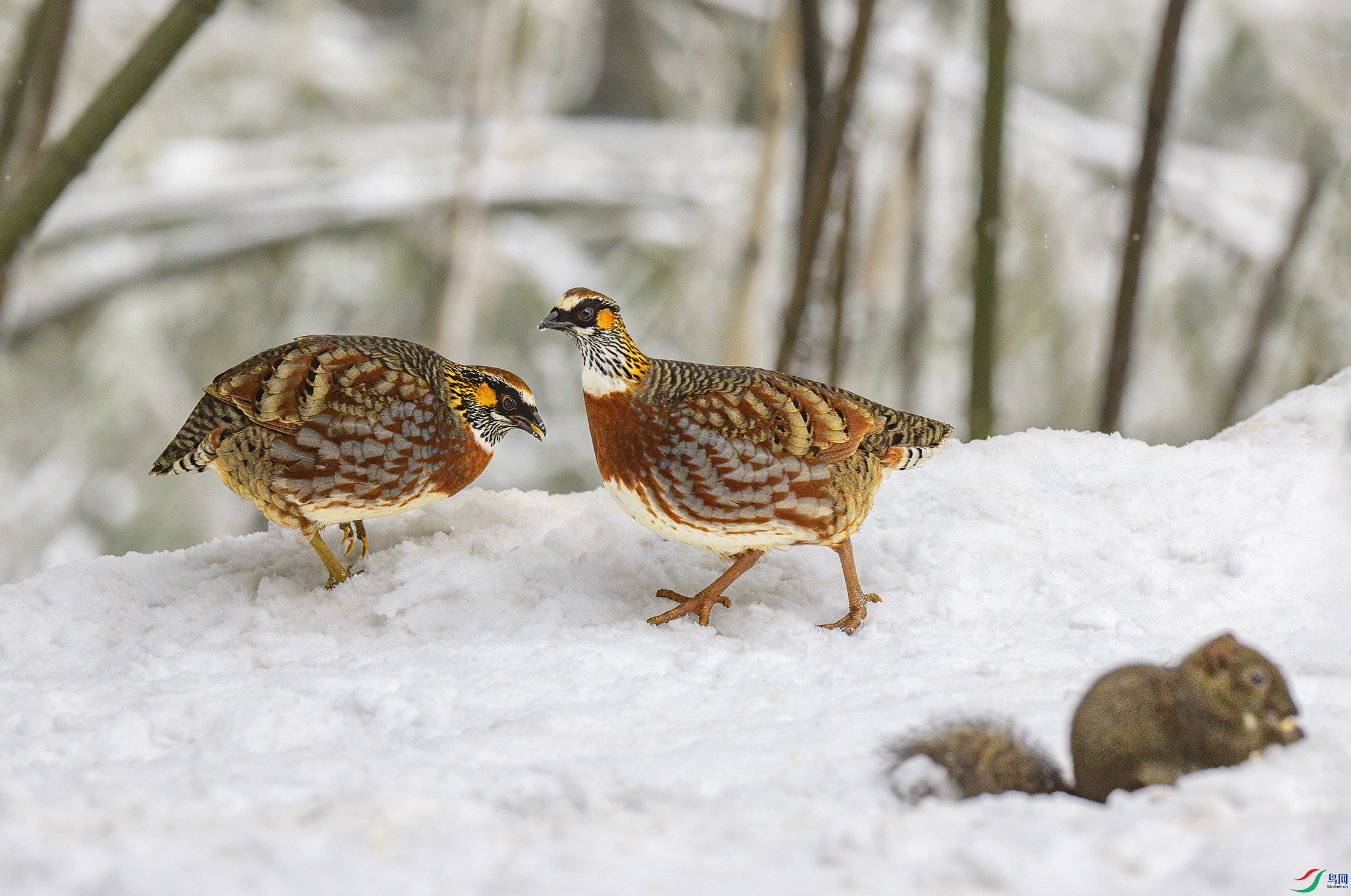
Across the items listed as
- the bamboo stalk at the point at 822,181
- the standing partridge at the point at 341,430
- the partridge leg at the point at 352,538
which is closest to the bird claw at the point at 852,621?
the standing partridge at the point at 341,430

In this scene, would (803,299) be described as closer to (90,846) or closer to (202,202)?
(90,846)

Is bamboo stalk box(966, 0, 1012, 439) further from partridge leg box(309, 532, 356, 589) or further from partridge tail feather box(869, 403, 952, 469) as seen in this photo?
partridge leg box(309, 532, 356, 589)

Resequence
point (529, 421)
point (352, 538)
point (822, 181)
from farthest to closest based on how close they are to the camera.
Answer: point (822, 181), point (352, 538), point (529, 421)

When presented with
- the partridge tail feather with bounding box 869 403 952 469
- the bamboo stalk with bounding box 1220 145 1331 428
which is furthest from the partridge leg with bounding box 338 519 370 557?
the bamboo stalk with bounding box 1220 145 1331 428

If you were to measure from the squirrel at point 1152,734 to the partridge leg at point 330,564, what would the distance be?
74.6 inches

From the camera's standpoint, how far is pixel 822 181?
4816 mm

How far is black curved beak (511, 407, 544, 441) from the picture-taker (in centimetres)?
345

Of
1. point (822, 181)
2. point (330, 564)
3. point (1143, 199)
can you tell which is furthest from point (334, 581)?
point (1143, 199)

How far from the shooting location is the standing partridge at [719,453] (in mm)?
2986

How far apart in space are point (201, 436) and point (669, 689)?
1663mm

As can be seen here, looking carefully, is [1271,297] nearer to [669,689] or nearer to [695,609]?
[695,609]

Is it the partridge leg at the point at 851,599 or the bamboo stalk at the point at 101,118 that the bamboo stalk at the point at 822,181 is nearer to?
the partridge leg at the point at 851,599

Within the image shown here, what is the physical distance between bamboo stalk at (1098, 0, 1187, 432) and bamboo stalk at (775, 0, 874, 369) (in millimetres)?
1166

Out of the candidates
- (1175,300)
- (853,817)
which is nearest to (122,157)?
(1175,300)
